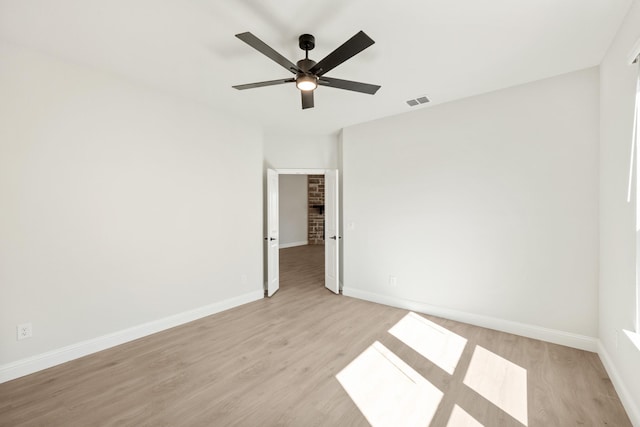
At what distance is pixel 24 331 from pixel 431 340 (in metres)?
3.85

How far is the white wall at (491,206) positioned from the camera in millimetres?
2904

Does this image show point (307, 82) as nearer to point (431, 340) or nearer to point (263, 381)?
point (263, 381)

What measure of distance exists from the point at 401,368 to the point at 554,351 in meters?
1.64

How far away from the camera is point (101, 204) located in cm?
295

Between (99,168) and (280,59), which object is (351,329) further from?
(99,168)

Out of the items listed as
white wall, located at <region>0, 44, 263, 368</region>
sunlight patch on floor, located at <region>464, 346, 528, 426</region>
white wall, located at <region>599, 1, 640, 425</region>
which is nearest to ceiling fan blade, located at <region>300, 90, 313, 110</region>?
white wall, located at <region>0, 44, 263, 368</region>

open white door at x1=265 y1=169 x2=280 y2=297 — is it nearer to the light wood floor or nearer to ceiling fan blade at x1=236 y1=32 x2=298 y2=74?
the light wood floor

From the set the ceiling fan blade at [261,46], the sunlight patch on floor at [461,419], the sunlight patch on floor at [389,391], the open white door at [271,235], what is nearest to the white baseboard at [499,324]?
the sunlight patch on floor at [389,391]

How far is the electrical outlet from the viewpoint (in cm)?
246

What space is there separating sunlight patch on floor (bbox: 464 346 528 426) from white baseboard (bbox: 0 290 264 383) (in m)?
3.14

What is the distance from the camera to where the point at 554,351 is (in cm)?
288

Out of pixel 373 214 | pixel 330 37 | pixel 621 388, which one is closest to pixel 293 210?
pixel 373 214

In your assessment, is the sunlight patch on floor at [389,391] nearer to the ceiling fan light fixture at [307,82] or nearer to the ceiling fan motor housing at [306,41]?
the ceiling fan light fixture at [307,82]

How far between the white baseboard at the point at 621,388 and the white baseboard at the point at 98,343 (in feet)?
13.4
